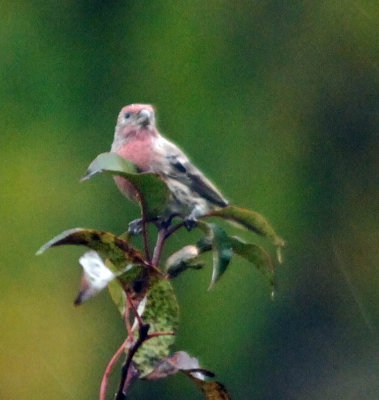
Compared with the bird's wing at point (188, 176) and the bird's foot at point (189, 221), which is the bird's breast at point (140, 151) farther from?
the bird's foot at point (189, 221)

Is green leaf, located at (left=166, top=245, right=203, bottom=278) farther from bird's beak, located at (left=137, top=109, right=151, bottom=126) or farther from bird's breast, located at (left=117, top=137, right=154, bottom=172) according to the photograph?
bird's beak, located at (left=137, top=109, right=151, bottom=126)

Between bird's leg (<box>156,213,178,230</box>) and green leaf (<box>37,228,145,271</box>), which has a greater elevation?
green leaf (<box>37,228,145,271</box>)

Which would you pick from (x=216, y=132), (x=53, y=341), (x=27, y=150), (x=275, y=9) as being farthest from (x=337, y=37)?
(x=53, y=341)

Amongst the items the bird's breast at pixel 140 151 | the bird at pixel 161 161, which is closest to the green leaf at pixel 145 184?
the bird at pixel 161 161

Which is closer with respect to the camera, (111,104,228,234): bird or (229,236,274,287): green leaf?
(229,236,274,287): green leaf

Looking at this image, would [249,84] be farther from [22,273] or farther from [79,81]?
[22,273]

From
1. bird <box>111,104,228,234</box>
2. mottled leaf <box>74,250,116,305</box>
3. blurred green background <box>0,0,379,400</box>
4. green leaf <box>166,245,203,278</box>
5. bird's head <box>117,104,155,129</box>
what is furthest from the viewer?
blurred green background <box>0,0,379,400</box>

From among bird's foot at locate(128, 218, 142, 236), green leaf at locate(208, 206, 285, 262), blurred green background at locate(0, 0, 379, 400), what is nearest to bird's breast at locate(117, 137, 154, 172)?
bird's foot at locate(128, 218, 142, 236)
